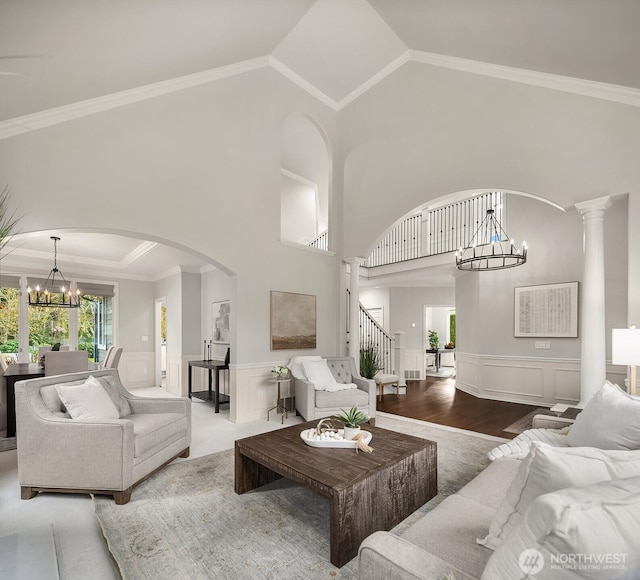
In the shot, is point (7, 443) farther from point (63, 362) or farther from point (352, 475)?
point (352, 475)

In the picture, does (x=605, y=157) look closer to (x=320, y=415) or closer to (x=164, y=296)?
(x=320, y=415)

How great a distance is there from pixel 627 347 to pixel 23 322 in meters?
8.82

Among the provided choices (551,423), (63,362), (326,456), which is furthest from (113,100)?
(551,423)

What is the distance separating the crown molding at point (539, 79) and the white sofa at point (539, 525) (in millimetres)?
3088

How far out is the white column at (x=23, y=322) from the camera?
6.61 m

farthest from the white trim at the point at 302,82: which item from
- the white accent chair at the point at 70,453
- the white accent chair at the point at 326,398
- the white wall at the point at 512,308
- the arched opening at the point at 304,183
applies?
the white accent chair at the point at 70,453

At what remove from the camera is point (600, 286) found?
11.6 ft

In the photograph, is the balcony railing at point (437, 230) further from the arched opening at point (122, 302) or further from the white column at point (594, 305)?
the arched opening at point (122, 302)

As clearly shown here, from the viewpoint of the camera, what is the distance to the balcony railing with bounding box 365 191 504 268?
7.31 metres

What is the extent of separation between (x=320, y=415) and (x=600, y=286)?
3337mm

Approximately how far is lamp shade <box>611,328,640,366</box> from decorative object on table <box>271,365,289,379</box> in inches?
138

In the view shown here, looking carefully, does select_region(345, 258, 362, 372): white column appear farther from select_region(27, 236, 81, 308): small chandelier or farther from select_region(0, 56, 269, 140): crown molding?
select_region(27, 236, 81, 308): small chandelier

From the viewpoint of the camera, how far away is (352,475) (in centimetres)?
216

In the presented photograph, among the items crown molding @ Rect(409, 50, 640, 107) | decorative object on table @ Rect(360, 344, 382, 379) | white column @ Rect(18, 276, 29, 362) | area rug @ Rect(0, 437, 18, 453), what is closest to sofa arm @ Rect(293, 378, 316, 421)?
decorative object on table @ Rect(360, 344, 382, 379)
